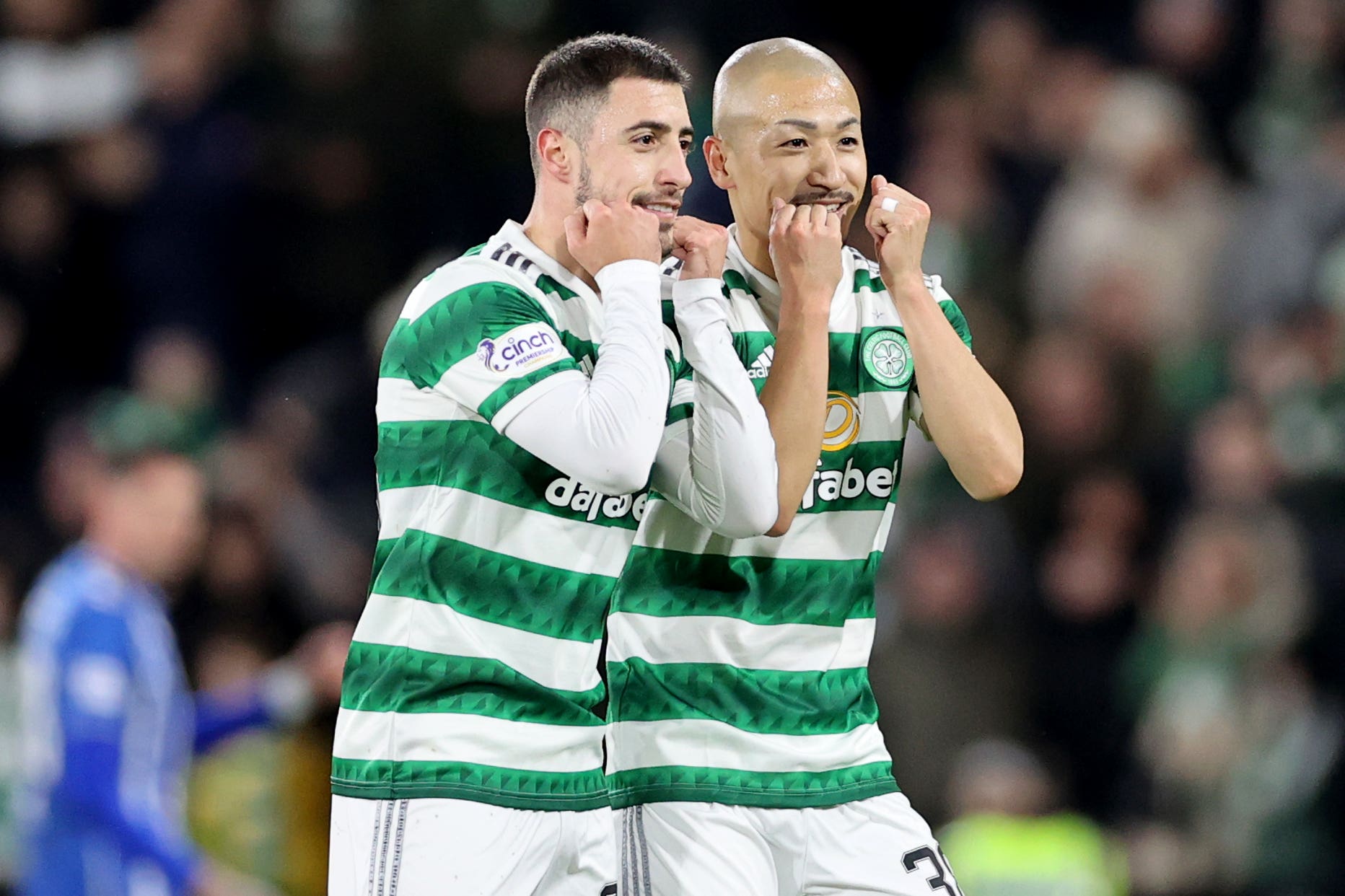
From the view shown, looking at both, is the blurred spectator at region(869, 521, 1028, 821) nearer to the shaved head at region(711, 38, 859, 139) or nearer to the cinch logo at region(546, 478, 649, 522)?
the shaved head at region(711, 38, 859, 139)

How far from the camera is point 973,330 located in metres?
8.08

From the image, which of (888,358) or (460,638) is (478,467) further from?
(888,358)

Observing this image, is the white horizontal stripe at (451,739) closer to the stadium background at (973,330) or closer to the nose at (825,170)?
the nose at (825,170)

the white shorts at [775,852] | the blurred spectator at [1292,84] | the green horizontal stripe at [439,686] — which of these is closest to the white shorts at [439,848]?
the green horizontal stripe at [439,686]

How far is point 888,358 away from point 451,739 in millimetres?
1193

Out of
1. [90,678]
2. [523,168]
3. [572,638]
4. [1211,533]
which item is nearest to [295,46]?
[523,168]

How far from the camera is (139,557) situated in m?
6.16

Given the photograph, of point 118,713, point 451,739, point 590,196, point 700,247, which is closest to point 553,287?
point 590,196

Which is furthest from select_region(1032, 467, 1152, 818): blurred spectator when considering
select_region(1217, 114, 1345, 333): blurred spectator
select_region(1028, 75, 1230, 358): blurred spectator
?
select_region(1217, 114, 1345, 333): blurred spectator

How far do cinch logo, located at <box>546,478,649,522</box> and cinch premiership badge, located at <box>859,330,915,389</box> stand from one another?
61 centimetres

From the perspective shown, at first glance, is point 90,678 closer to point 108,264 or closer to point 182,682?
point 182,682

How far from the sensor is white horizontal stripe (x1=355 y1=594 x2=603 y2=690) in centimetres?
315

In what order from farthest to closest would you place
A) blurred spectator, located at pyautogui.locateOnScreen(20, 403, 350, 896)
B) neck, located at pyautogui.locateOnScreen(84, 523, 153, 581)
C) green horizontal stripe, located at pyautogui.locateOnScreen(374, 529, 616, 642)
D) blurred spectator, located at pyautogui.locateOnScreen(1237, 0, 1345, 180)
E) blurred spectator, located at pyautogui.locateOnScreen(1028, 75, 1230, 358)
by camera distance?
blurred spectator, located at pyautogui.locateOnScreen(1237, 0, 1345, 180) < blurred spectator, located at pyautogui.locateOnScreen(1028, 75, 1230, 358) < neck, located at pyautogui.locateOnScreen(84, 523, 153, 581) < blurred spectator, located at pyautogui.locateOnScreen(20, 403, 350, 896) < green horizontal stripe, located at pyautogui.locateOnScreen(374, 529, 616, 642)

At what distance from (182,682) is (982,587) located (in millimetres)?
3248
